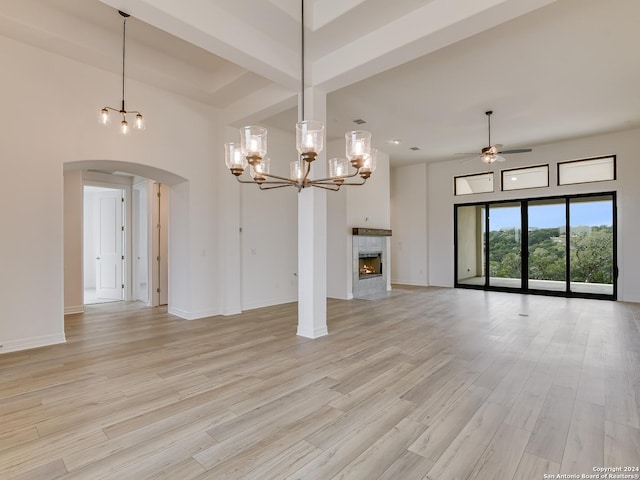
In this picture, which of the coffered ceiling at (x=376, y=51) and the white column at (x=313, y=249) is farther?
the white column at (x=313, y=249)

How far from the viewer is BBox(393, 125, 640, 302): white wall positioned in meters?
6.86

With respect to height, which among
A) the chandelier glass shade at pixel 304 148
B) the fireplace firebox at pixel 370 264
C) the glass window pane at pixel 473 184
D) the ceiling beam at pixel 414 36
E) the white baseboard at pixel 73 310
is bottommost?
the white baseboard at pixel 73 310

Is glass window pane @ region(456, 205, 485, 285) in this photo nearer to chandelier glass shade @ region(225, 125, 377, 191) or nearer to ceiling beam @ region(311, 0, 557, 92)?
ceiling beam @ region(311, 0, 557, 92)

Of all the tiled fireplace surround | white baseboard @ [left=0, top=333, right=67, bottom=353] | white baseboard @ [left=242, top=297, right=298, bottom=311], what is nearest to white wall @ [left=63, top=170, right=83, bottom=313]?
white baseboard @ [left=0, top=333, right=67, bottom=353]

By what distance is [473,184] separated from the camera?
9.06m

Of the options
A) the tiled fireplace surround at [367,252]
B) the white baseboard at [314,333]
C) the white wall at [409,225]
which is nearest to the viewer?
the white baseboard at [314,333]

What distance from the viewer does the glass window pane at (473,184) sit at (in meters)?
8.78

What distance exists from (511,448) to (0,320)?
206 inches

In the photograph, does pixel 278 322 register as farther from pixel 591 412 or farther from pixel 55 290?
pixel 591 412

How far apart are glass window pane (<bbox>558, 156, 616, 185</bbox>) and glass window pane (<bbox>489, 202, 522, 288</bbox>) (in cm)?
115

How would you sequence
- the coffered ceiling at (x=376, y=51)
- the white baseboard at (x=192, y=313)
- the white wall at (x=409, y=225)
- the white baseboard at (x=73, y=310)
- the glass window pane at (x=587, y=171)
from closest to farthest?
the coffered ceiling at (x=376, y=51) → the white baseboard at (x=192, y=313) → the white baseboard at (x=73, y=310) → the glass window pane at (x=587, y=171) → the white wall at (x=409, y=225)

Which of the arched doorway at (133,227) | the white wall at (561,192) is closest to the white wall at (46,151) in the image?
the arched doorway at (133,227)

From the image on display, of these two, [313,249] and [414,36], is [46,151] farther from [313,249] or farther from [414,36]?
[414,36]

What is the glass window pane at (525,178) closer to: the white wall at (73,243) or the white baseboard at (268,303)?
the white baseboard at (268,303)
